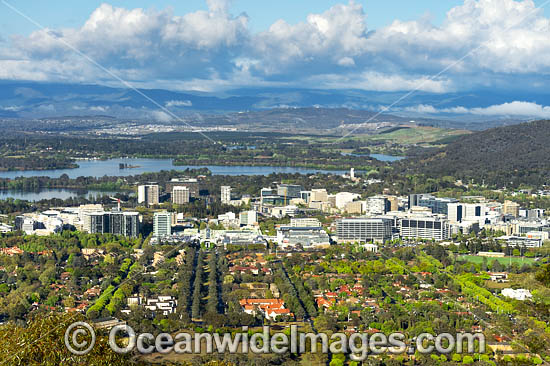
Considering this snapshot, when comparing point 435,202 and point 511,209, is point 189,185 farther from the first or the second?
point 511,209

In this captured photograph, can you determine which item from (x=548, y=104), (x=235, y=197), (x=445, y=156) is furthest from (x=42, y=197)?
(x=548, y=104)

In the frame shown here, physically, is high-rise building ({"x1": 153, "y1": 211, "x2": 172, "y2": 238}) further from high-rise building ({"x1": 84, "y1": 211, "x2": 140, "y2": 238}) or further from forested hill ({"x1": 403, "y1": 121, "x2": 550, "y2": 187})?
forested hill ({"x1": 403, "y1": 121, "x2": 550, "y2": 187})

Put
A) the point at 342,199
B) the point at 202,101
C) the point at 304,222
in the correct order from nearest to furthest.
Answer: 1. the point at 304,222
2. the point at 342,199
3. the point at 202,101

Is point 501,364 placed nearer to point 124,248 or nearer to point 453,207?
point 124,248

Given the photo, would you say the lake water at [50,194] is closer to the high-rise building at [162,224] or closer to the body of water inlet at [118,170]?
the body of water inlet at [118,170]

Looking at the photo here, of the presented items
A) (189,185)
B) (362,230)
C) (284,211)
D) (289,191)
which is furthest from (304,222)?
(189,185)

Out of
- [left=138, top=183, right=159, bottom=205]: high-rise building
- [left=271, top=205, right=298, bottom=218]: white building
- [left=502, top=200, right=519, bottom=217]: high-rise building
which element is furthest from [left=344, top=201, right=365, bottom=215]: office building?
[left=138, top=183, right=159, bottom=205]: high-rise building
